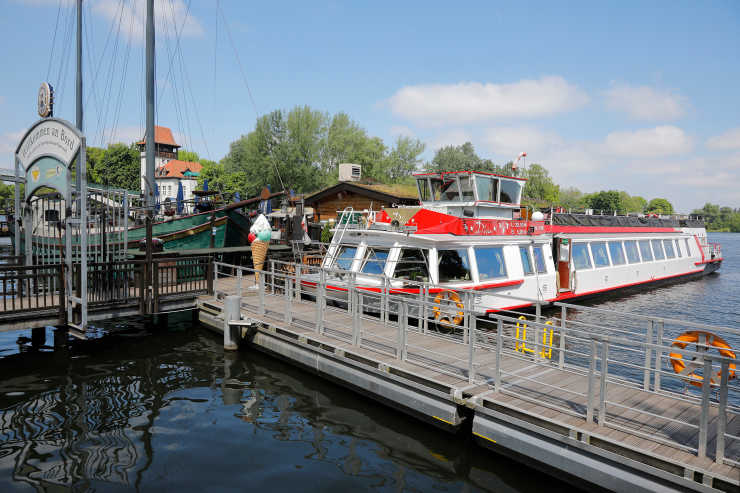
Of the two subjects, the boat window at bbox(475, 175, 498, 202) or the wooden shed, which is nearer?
the boat window at bbox(475, 175, 498, 202)

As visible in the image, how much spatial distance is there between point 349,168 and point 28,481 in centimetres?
2906

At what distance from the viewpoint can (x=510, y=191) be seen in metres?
16.4

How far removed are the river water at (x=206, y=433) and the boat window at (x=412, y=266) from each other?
448 cm

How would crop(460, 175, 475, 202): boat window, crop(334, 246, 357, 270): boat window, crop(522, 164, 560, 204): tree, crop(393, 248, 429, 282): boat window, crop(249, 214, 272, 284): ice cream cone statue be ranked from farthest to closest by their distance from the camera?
crop(522, 164, 560, 204): tree < crop(460, 175, 475, 202): boat window < crop(334, 246, 357, 270): boat window < crop(249, 214, 272, 284): ice cream cone statue < crop(393, 248, 429, 282): boat window

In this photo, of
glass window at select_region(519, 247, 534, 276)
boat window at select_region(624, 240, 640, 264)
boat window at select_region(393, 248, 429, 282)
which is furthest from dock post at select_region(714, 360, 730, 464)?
boat window at select_region(624, 240, 640, 264)

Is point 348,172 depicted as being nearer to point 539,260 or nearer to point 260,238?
point 539,260

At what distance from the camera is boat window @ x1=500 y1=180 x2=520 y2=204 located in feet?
52.7

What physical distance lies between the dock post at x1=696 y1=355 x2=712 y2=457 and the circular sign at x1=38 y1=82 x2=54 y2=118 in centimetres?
1434

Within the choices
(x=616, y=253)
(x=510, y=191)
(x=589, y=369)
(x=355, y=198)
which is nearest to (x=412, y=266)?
(x=510, y=191)

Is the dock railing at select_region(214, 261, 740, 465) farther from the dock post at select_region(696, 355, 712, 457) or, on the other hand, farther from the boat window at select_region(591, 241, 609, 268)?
the boat window at select_region(591, 241, 609, 268)

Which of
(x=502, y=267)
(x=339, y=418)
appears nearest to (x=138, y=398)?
(x=339, y=418)

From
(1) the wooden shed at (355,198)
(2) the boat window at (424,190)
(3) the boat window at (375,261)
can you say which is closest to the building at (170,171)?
(1) the wooden shed at (355,198)

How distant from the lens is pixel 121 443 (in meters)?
6.81

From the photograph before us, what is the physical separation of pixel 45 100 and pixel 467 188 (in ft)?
40.0
